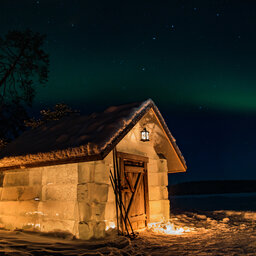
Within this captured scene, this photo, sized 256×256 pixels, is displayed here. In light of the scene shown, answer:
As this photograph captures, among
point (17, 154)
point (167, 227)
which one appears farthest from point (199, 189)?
point (17, 154)

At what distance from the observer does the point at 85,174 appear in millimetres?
6688

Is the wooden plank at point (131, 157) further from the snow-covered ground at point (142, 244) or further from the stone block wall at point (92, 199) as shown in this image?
the snow-covered ground at point (142, 244)

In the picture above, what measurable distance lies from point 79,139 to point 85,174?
84cm

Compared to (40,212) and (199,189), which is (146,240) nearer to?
(40,212)

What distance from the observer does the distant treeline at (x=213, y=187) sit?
43.8 m

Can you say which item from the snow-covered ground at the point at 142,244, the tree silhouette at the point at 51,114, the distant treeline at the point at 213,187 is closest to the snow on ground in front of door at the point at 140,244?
the snow-covered ground at the point at 142,244

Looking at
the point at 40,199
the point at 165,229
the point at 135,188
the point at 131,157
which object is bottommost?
the point at 165,229

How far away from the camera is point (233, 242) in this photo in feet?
22.3

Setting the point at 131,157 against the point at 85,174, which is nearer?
the point at 85,174

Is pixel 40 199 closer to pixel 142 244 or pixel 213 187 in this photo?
pixel 142 244

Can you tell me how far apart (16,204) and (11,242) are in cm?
201

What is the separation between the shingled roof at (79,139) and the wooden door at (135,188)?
1023 mm

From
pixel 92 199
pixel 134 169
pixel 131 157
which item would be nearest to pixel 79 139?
pixel 92 199

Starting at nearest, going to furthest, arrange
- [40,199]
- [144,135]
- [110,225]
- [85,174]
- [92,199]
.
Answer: [92,199] → [85,174] → [110,225] → [40,199] → [144,135]
